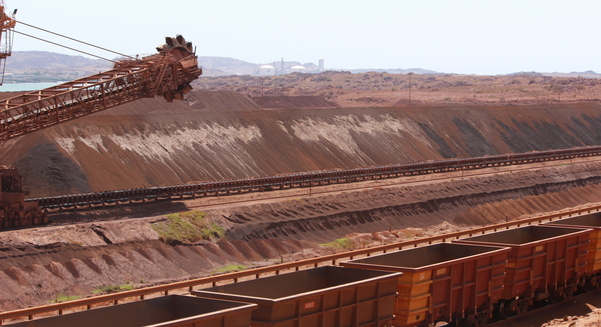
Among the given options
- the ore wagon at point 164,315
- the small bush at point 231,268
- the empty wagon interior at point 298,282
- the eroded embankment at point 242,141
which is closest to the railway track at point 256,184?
the eroded embankment at point 242,141

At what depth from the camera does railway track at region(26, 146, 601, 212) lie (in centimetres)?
3728

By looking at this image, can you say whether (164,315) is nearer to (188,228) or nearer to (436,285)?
(436,285)

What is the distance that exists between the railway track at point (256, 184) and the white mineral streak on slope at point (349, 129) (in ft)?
25.5

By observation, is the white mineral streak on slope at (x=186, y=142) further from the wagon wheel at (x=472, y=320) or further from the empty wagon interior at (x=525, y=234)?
the wagon wheel at (x=472, y=320)

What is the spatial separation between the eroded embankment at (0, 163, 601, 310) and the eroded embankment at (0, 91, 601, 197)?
9181 millimetres

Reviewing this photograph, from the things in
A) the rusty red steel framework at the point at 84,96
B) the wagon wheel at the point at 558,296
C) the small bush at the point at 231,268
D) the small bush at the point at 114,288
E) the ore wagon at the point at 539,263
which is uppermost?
the rusty red steel framework at the point at 84,96

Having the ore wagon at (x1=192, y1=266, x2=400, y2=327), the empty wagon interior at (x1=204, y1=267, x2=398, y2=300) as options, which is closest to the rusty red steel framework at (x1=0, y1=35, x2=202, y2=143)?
the empty wagon interior at (x1=204, y1=267, x2=398, y2=300)

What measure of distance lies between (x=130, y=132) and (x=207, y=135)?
679cm

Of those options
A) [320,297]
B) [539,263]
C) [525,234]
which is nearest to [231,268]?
A: [525,234]

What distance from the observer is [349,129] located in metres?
69.0

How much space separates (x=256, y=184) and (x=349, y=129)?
23755mm

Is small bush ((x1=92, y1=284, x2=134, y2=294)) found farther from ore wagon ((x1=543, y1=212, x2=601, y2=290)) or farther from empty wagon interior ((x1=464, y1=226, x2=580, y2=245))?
ore wagon ((x1=543, y1=212, x2=601, y2=290))

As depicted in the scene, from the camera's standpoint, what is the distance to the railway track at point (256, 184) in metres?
37.3

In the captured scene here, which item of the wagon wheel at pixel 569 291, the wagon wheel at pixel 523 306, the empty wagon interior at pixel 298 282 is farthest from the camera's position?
the wagon wheel at pixel 569 291
